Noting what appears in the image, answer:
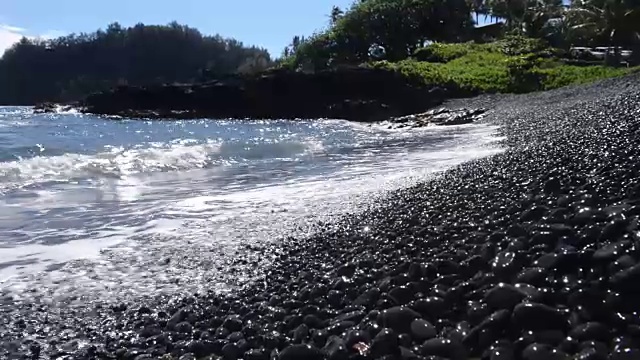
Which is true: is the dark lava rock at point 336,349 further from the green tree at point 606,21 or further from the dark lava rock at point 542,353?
the green tree at point 606,21

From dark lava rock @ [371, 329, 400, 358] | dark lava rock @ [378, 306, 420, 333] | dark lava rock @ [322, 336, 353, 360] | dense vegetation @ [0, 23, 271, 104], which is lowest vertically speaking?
dark lava rock @ [322, 336, 353, 360]

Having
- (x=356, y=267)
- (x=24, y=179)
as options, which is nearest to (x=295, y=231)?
(x=356, y=267)

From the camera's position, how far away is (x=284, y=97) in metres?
41.5

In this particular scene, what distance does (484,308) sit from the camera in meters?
2.73

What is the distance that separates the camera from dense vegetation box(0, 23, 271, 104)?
4176 inches

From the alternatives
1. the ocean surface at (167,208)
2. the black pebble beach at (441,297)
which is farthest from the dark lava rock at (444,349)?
the ocean surface at (167,208)

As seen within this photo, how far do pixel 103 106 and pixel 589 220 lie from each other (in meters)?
46.4

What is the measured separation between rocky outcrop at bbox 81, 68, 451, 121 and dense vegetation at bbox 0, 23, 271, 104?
5893 centimetres

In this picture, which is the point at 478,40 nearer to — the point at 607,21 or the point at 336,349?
the point at 607,21

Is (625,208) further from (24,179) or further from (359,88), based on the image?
(359,88)

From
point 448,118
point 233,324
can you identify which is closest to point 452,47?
point 448,118

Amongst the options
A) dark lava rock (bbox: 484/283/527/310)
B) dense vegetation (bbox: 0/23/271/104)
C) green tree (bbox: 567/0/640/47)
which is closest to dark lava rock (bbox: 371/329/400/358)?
dark lava rock (bbox: 484/283/527/310)

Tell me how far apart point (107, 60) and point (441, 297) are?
394 feet

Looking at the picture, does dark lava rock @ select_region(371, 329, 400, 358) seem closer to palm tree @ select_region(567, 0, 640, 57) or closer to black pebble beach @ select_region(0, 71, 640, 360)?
black pebble beach @ select_region(0, 71, 640, 360)
